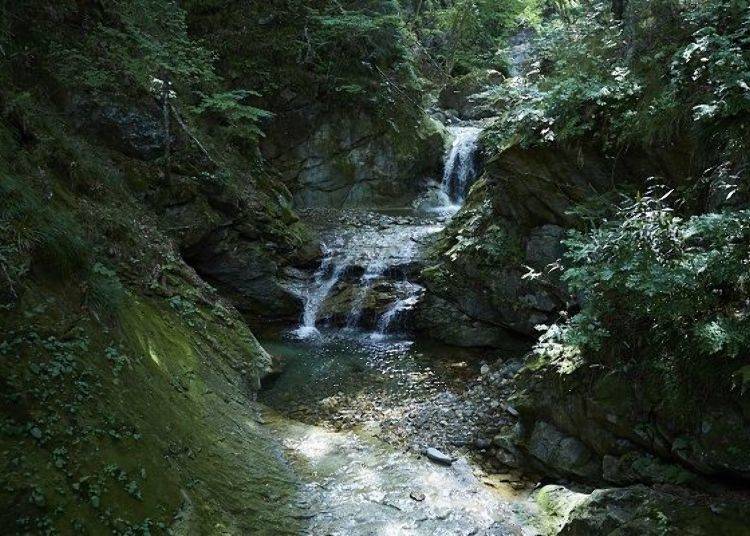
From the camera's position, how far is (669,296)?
4508mm

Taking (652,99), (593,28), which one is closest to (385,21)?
(593,28)

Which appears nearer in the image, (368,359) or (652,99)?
(652,99)

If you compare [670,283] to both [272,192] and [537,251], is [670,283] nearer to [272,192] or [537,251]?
[537,251]

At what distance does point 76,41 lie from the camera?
903 centimetres

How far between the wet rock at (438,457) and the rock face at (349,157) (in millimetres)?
11489

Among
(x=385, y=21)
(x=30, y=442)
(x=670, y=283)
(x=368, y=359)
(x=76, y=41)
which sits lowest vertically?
(x=368, y=359)

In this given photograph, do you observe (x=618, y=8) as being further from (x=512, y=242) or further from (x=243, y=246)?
(x=243, y=246)

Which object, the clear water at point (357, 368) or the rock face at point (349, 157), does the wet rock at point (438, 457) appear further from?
the rock face at point (349, 157)

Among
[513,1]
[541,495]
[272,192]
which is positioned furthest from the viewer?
[513,1]

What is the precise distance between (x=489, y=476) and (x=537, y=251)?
4.22 m

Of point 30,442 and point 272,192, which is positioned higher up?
point 272,192

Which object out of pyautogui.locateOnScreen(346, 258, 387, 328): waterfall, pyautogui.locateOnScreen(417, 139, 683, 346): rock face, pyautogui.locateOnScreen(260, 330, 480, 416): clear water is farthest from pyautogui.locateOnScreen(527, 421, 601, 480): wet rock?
pyautogui.locateOnScreen(346, 258, 387, 328): waterfall

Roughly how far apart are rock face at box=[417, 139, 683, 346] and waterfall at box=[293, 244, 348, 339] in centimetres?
229

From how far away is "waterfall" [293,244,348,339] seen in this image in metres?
11.1
